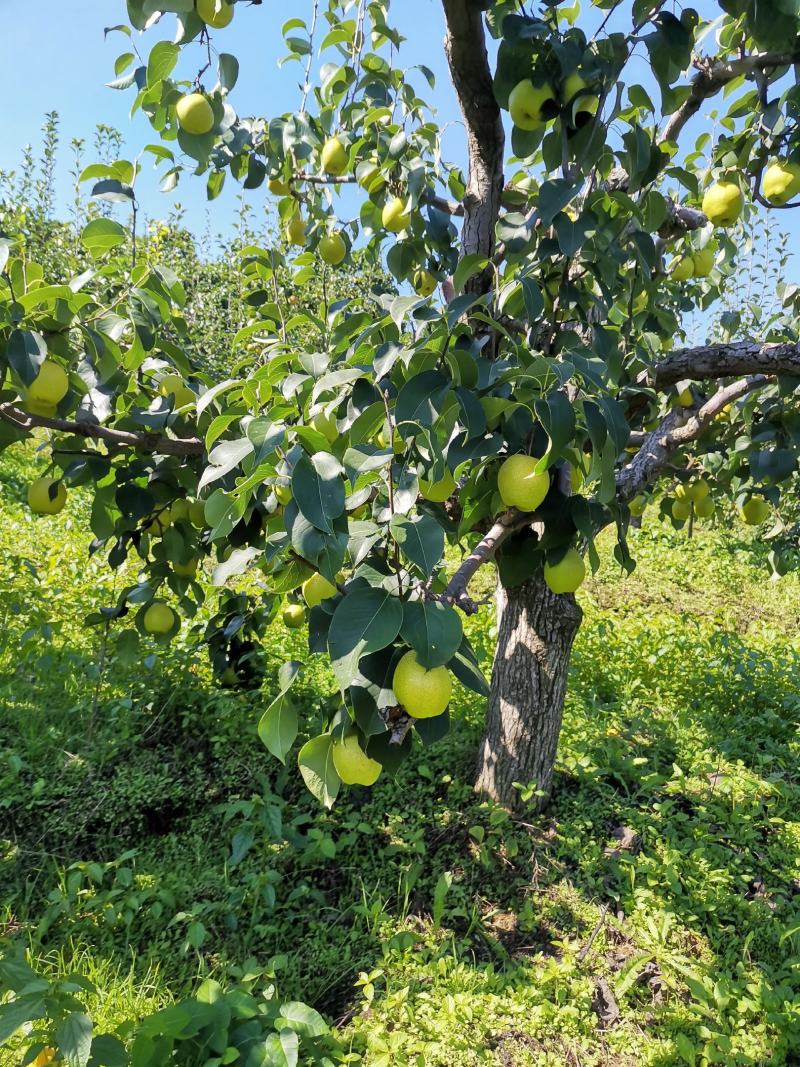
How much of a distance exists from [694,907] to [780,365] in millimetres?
1456

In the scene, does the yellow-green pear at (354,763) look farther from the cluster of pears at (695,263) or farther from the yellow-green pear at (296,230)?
the yellow-green pear at (296,230)

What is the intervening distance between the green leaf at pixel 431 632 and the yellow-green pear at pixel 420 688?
4 cm

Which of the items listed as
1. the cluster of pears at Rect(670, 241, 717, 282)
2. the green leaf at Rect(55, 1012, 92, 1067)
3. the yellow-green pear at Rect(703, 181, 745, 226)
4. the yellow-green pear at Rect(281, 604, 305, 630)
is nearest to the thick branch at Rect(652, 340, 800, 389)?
the yellow-green pear at Rect(703, 181, 745, 226)

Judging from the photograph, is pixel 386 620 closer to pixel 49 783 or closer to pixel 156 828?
pixel 156 828

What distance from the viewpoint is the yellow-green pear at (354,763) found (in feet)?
3.22

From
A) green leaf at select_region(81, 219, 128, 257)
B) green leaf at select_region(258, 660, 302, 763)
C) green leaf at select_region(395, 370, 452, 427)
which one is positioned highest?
green leaf at select_region(81, 219, 128, 257)

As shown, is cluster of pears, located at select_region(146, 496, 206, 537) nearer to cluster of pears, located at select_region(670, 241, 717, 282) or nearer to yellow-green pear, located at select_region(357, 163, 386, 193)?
yellow-green pear, located at select_region(357, 163, 386, 193)

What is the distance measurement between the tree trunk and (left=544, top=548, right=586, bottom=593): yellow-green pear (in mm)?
702

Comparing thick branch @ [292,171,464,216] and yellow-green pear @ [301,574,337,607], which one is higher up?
thick branch @ [292,171,464,216]

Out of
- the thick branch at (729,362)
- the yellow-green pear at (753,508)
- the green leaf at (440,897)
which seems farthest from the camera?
the yellow-green pear at (753,508)

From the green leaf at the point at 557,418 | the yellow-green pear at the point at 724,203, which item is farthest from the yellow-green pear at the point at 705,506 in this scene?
the green leaf at the point at 557,418

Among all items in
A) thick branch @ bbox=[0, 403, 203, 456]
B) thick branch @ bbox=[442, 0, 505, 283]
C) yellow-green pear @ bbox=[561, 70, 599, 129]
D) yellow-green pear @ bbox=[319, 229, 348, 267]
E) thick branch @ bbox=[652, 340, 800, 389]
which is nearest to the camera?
yellow-green pear @ bbox=[561, 70, 599, 129]

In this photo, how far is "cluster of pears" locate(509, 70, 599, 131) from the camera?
115 cm

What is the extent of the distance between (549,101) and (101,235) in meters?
0.91
